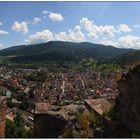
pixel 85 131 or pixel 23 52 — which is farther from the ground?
pixel 23 52

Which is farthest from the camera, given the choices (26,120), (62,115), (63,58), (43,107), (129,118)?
(63,58)

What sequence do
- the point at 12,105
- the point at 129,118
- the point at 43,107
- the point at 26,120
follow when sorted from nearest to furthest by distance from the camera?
the point at 129,118, the point at 43,107, the point at 26,120, the point at 12,105

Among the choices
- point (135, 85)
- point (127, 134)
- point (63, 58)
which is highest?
point (63, 58)

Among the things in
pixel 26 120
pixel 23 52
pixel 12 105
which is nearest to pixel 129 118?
pixel 26 120

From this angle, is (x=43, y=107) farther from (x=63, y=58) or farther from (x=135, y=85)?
(x=63, y=58)

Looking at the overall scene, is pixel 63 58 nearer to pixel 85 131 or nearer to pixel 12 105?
pixel 12 105

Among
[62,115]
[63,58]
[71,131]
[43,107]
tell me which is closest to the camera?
[71,131]

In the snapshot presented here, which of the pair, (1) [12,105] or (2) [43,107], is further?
(1) [12,105]

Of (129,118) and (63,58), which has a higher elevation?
(63,58)

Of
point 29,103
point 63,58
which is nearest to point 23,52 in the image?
point 63,58
